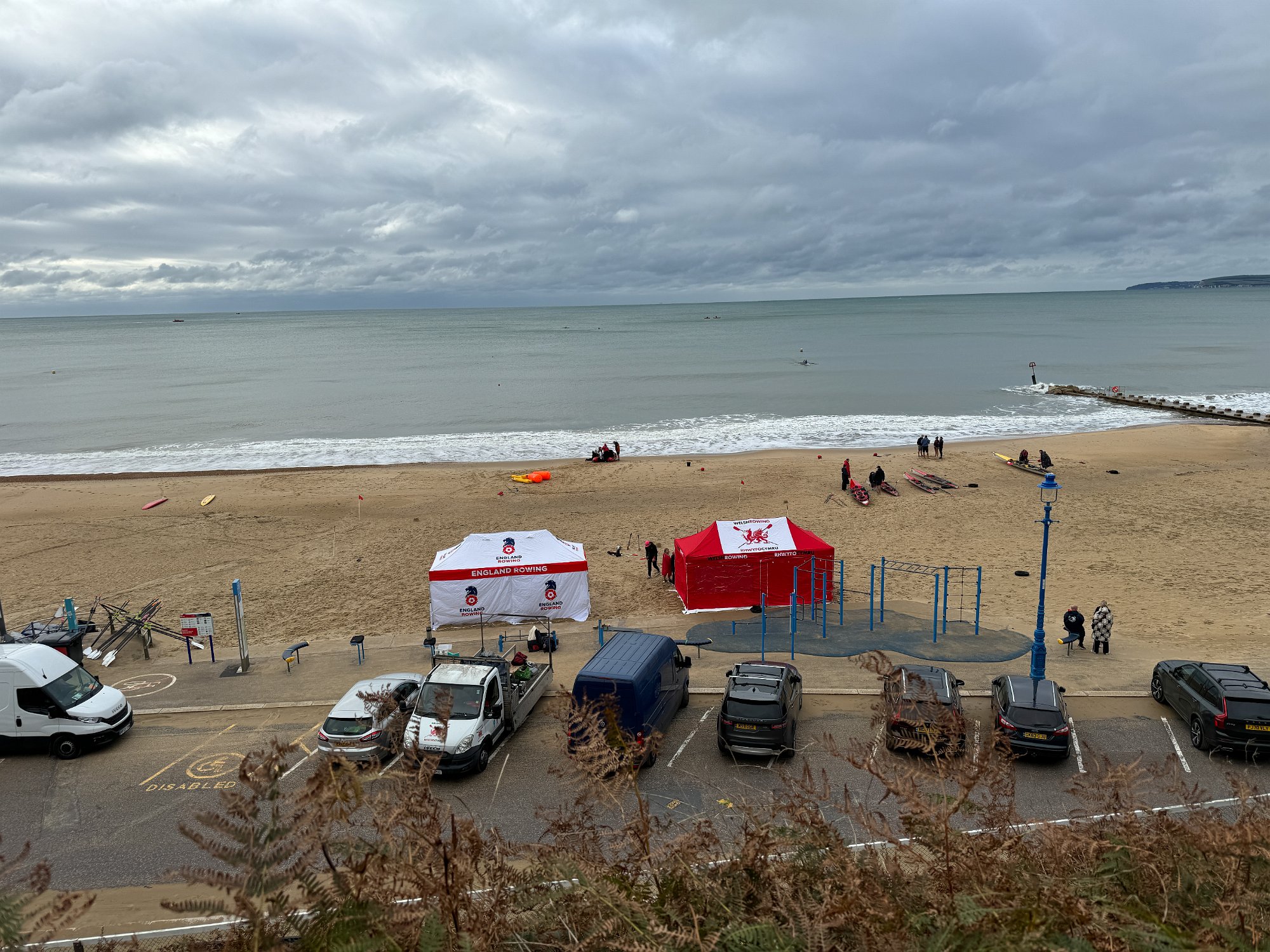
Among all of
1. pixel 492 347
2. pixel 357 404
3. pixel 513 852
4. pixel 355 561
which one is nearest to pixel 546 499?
pixel 355 561

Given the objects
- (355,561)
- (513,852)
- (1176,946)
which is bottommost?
(355,561)

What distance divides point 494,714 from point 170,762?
16.9ft

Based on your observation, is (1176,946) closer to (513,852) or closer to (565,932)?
(565,932)

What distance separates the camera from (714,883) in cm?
440

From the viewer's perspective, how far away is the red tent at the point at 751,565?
2012 centimetres

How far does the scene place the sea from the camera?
50281 mm

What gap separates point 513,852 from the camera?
4.79 m

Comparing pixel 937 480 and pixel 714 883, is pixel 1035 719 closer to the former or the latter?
pixel 714 883

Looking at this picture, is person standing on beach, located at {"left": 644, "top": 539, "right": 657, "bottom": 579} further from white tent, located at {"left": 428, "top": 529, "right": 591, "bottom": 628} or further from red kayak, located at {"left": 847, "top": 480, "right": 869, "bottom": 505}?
red kayak, located at {"left": 847, "top": 480, "right": 869, "bottom": 505}

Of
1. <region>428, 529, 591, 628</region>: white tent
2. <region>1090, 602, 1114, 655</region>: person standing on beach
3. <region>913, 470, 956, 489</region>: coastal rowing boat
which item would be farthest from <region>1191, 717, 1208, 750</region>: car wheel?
<region>913, 470, 956, 489</region>: coastal rowing boat

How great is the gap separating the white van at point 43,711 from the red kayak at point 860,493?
24931 millimetres

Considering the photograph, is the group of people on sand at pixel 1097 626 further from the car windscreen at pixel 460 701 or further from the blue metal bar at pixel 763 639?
the car windscreen at pixel 460 701

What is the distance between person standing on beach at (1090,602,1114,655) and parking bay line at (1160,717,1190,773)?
3.38 metres

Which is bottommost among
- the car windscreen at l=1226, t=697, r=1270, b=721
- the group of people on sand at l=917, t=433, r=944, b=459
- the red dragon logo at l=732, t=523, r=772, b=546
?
the car windscreen at l=1226, t=697, r=1270, b=721
